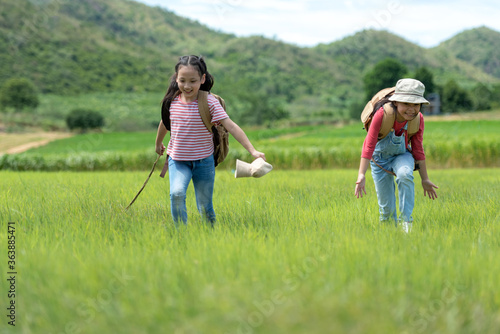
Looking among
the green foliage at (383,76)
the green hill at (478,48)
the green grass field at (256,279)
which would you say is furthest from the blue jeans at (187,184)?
the green hill at (478,48)

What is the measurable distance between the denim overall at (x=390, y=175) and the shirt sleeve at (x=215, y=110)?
1.41 metres

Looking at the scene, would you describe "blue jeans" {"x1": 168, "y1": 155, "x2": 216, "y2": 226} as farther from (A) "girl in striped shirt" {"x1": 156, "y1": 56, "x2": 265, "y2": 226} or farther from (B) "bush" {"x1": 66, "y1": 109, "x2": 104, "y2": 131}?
(B) "bush" {"x1": 66, "y1": 109, "x2": 104, "y2": 131}

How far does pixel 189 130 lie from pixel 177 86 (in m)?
0.40

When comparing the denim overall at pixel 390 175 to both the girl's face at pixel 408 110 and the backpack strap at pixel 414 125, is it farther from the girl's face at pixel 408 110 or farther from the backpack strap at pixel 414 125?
the girl's face at pixel 408 110

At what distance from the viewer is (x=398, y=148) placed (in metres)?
3.62

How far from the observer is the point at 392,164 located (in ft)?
12.2

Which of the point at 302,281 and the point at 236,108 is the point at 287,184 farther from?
the point at 236,108

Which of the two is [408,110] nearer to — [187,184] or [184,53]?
[187,184]

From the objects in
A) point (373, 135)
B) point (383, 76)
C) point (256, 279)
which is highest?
point (383, 76)

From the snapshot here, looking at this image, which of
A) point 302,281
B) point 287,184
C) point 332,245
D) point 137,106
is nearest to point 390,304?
point 302,281

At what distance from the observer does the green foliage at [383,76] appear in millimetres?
61625

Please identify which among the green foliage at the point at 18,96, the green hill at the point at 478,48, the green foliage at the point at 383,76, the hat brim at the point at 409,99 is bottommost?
the hat brim at the point at 409,99

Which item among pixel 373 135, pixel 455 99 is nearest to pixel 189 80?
pixel 373 135

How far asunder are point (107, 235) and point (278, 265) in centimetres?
151
